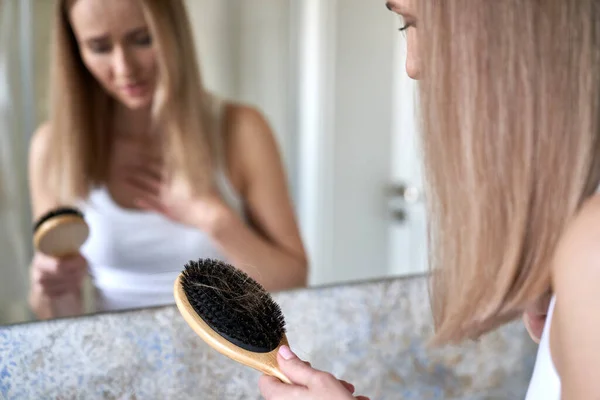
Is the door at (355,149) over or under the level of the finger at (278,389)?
over

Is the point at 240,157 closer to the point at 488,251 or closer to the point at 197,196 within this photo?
the point at 197,196

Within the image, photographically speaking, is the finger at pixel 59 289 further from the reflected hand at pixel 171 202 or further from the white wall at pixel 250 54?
the white wall at pixel 250 54

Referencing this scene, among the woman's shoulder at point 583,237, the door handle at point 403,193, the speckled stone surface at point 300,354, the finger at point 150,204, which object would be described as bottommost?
the speckled stone surface at point 300,354

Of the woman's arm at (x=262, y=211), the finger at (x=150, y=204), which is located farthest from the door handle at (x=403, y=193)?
the finger at (x=150, y=204)

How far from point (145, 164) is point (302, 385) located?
0.23m

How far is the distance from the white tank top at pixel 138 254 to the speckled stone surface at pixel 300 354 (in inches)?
0.6

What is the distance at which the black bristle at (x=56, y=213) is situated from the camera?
1.48 feet

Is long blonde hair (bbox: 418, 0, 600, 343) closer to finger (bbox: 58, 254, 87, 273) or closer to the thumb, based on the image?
the thumb

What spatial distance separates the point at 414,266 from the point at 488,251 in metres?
0.17

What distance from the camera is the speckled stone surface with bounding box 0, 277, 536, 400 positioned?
45 cm

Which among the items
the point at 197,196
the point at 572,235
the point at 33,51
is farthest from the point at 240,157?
the point at 572,235

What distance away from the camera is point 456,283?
1.38 feet

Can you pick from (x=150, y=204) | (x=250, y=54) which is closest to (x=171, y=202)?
(x=150, y=204)

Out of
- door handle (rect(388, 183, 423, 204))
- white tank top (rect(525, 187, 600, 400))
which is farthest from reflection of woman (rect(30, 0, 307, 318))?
white tank top (rect(525, 187, 600, 400))
